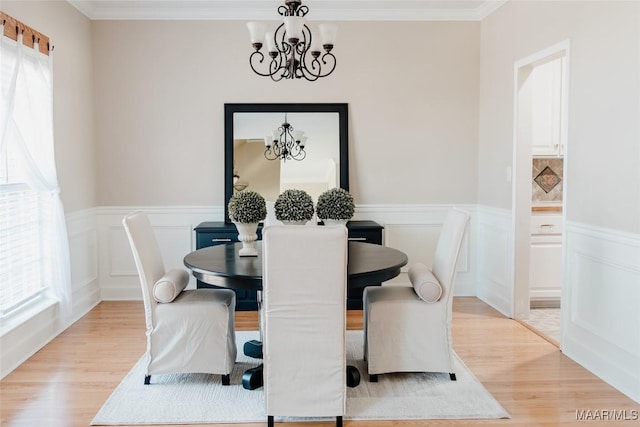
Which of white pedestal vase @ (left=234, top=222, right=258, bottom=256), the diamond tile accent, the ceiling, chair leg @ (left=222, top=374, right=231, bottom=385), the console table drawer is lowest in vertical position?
chair leg @ (left=222, top=374, right=231, bottom=385)

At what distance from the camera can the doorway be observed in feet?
14.5

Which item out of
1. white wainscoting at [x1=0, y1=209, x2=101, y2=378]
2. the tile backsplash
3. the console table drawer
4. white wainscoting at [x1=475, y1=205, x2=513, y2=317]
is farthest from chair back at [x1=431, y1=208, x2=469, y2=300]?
white wainscoting at [x1=0, y1=209, x2=101, y2=378]

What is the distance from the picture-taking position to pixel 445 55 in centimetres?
517

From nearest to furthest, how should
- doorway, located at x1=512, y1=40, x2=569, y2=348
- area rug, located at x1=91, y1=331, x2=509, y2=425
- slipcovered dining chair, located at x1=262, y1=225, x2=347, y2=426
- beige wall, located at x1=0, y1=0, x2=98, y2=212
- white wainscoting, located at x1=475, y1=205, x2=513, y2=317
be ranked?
1. slipcovered dining chair, located at x1=262, y1=225, x2=347, y2=426
2. area rug, located at x1=91, y1=331, x2=509, y2=425
3. beige wall, located at x1=0, y1=0, x2=98, y2=212
4. doorway, located at x1=512, y1=40, x2=569, y2=348
5. white wainscoting, located at x1=475, y1=205, x2=513, y2=317

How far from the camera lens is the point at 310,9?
4.98 metres

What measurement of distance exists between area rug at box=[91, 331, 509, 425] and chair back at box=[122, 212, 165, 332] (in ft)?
1.25

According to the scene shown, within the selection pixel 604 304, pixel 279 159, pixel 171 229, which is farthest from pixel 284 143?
pixel 604 304

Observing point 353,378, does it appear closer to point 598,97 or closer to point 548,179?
point 598,97

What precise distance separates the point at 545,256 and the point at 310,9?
9.87ft

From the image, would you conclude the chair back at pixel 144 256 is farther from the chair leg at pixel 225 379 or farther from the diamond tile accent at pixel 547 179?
the diamond tile accent at pixel 547 179

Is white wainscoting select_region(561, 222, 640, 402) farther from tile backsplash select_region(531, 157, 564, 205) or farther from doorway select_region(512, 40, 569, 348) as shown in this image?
tile backsplash select_region(531, 157, 564, 205)

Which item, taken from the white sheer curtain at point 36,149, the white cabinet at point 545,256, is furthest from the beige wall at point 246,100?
the white sheer curtain at point 36,149

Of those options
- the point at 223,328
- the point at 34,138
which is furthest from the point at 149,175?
the point at 223,328

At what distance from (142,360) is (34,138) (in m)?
1.66
